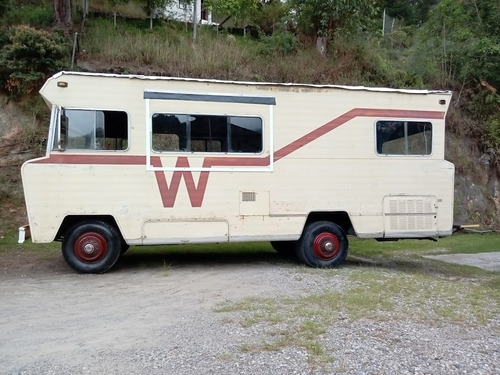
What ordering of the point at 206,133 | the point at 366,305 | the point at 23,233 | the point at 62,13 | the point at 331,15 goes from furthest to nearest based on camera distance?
the point at 331,15
the point at 62,13
the point at 206,133
the point at 23,233
the point at 366,305

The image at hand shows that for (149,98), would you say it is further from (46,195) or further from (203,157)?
(46,195)

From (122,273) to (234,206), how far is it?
226 centimetres

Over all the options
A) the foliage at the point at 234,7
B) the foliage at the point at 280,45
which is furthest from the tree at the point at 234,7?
the foliage at the point at 280,45

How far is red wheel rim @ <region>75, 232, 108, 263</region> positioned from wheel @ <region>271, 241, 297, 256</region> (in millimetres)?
3606

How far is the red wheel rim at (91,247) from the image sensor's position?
843 cm

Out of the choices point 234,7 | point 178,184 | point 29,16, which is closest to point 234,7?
point 234,7

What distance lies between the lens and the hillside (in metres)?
14.5

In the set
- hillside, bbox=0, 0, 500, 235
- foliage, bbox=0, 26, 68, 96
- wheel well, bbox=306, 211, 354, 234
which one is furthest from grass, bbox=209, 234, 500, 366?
foliage, bbox=0, 26, 68, 96

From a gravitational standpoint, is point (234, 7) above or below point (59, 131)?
above

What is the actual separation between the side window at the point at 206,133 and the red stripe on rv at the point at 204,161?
208 mm

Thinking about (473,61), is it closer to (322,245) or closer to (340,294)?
(322,245)

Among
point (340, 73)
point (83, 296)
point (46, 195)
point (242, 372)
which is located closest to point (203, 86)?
point (46, 195)

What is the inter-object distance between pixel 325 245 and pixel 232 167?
2.28 meters

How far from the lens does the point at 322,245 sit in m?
9.37
